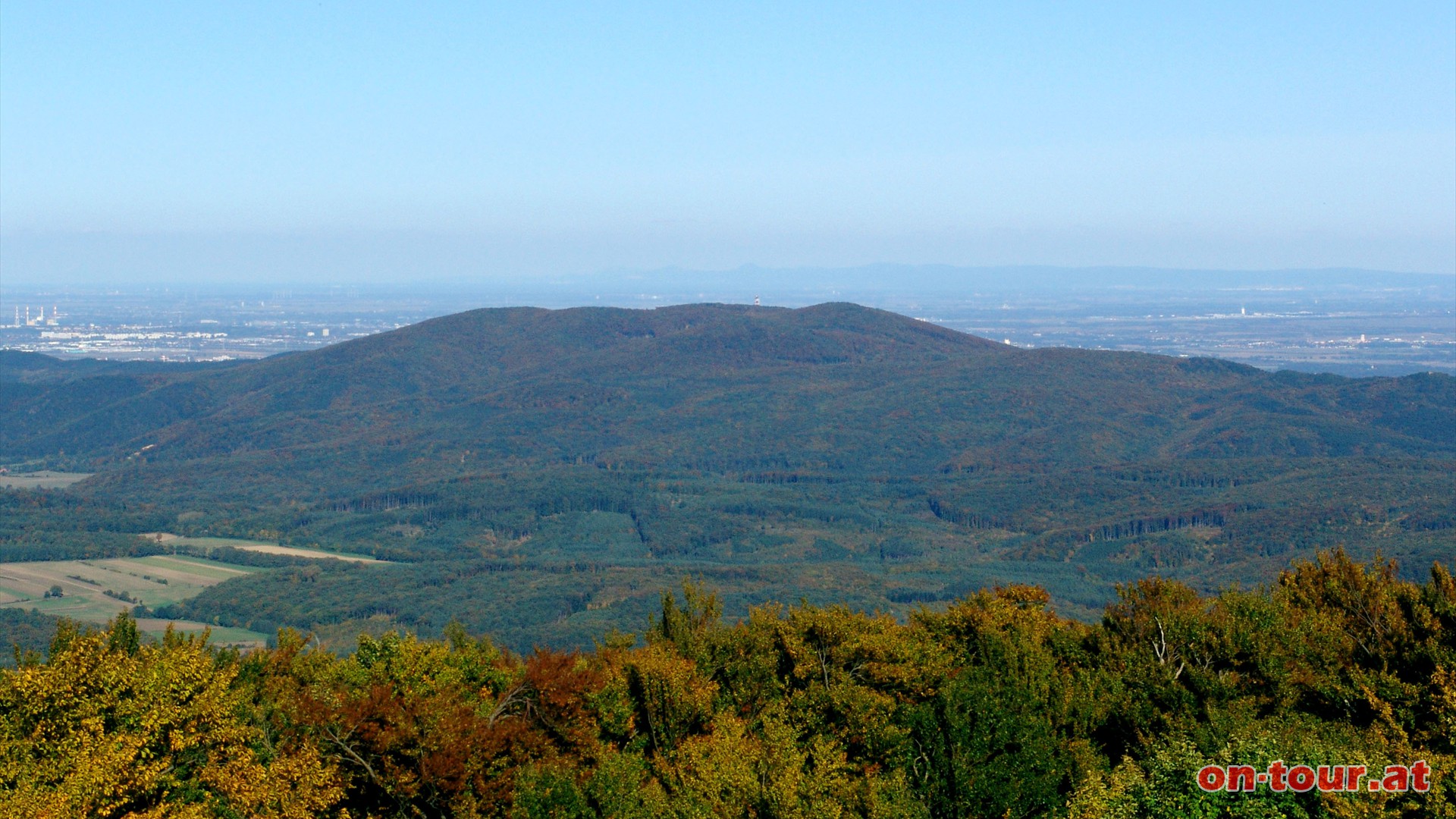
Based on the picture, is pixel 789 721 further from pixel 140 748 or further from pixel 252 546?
pixel 252 546

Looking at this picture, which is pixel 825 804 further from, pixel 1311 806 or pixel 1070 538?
pixel 1070 538

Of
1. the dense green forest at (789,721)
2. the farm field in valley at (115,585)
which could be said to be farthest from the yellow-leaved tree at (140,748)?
the farm field in valley at (115,585)

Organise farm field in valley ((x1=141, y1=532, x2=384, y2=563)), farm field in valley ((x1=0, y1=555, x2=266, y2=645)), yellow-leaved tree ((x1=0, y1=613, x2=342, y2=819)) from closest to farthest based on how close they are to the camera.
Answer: yellow-leaved tree ((x1=0, y1=613, x2=342, y2=819)) < farm field in valley ((x1=0, y1=555, x2=266, y2=645)) < farm field in valley ((x1=141, y1=532, x2=384, y2=563))

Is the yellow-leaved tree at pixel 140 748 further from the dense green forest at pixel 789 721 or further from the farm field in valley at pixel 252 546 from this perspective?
the farm field in valley at pixel 252 546

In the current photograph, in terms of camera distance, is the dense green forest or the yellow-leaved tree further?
the dense green forest

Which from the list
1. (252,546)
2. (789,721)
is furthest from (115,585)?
(789,721)

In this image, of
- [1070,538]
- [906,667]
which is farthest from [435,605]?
[906,667]

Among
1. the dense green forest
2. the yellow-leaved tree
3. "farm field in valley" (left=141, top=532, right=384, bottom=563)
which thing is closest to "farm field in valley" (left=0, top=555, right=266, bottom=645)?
"farm field in valley" (left=141, top=532, right=384, bottom=563)

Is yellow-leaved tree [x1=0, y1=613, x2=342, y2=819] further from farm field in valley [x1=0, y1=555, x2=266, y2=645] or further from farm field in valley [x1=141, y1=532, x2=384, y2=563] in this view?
farm field in valley [x1=141, y1=532, x2=384, y2=563]

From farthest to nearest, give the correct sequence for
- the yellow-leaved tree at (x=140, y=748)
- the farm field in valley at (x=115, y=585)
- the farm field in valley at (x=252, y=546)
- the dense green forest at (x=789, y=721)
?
the farm field in valley at (x=252, y=546)
the farm field in valley at (x=115, y=585)
the dense green forest at (x=789, y=721)
the yellow-leaved tree at (x=140, y=748)
